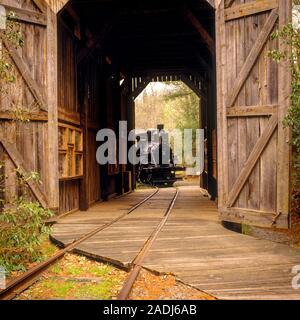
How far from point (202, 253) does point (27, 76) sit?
16.7 ft

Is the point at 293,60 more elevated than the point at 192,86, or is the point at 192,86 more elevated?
the point at 192,86

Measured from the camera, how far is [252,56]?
7.45 metres

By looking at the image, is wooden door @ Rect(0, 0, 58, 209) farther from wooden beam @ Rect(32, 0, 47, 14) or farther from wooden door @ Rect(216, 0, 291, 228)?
wooden door @ Rect(216, 0, 291, 228)

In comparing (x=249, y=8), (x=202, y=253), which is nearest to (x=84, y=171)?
(x=202, y=253)

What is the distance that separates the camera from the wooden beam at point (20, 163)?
7.70 metres

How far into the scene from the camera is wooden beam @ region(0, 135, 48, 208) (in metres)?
7.70

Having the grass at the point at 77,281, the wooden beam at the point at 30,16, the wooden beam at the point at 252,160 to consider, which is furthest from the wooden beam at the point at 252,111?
the wooden beam at the point at 30,16

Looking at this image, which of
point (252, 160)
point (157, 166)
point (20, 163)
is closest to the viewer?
point (252, 160)

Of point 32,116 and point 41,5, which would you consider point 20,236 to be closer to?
point 32,116

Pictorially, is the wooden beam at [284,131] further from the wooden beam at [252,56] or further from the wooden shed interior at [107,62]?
the wooden shed interior at [107,62]

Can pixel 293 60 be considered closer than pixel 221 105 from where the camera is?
Yes

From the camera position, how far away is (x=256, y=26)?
24.6 feet

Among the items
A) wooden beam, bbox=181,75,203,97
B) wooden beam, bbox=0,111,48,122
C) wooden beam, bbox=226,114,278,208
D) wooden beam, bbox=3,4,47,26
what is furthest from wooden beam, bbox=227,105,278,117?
wooden beam, bbox=181,75,203,97

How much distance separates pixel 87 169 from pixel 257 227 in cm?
618
